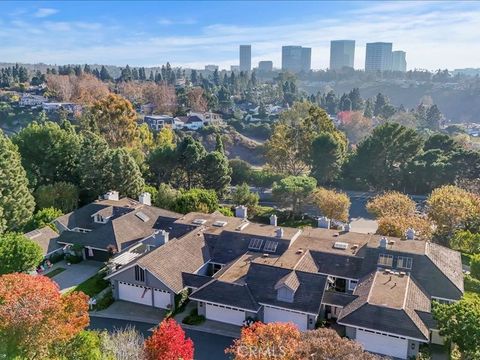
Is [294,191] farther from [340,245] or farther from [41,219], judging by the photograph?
[41,219]

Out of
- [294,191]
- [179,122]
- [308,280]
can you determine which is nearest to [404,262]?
[308,280]

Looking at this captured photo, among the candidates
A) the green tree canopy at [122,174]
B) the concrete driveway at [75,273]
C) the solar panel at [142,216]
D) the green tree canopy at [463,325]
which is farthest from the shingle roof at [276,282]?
the green tree canopy at [122,174]

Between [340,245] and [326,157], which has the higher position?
[326,157]

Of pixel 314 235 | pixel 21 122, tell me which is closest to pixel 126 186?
pixel 314 235

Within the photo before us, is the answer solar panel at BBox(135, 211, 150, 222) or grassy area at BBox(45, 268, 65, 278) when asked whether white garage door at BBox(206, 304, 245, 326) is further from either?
solar panel at BBox(135, 211, 150, 222)

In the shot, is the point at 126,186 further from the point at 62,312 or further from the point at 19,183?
the point at 62,312

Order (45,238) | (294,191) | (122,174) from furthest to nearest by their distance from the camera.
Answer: (294,191) < (122,174) < (45,238)
